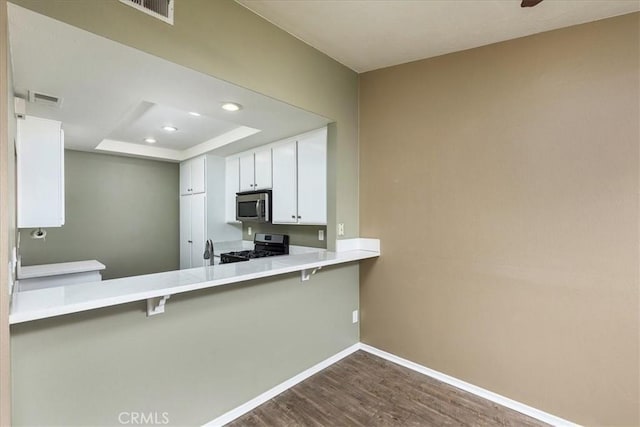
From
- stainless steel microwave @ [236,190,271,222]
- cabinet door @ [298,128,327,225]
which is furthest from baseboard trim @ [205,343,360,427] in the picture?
stainless steel microwave @ [236,190,271,222]

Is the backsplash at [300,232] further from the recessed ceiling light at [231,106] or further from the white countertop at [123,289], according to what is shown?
the recessed ceiling light at [231,106]

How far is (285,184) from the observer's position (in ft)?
10.6

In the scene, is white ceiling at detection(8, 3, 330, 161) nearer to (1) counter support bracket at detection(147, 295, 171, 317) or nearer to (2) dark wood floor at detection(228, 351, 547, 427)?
(1) counter support bracket at detection(147, 295, 171, 317)

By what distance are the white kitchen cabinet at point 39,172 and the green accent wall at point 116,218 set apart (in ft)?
7.98

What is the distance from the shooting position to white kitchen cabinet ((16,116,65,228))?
5.68ft

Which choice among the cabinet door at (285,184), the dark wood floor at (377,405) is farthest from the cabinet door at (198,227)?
the dark wood floor at (377,405)

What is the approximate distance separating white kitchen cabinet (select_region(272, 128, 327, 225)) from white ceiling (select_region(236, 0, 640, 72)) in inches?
34.5

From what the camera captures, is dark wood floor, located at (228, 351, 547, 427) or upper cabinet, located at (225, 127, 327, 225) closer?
dark wood floor, located at (228, 351, 547, 427)

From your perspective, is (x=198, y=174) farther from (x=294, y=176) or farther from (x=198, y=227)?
(x=294, y=176)

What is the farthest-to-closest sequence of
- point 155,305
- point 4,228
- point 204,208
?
point 204,208, point 155,305, point 4,228

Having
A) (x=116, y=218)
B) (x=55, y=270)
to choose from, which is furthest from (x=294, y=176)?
(x=116, y=218)

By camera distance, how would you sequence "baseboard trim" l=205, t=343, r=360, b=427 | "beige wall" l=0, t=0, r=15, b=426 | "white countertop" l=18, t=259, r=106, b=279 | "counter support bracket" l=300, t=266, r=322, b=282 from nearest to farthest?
"beige wall" l=0, t=0, r=15, b=426, "baseboard trim" l=205, t=343, r=360, b=427, "counter support bracket" l=300, t=266, r=322, b=282, "white countertop" l=18, t=259, r=106, b=279

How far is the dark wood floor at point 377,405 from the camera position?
1959mm

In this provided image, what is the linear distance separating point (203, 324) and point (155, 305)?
0.35 meters
